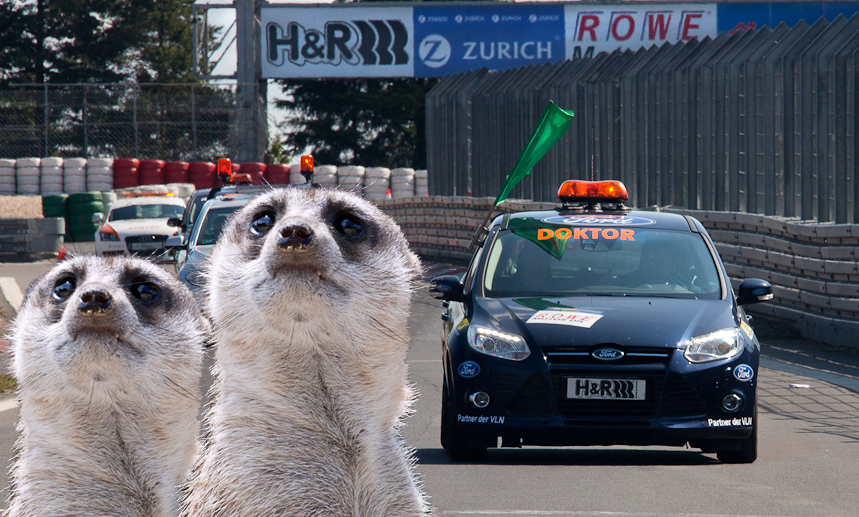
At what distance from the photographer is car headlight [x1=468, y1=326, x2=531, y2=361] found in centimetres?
693

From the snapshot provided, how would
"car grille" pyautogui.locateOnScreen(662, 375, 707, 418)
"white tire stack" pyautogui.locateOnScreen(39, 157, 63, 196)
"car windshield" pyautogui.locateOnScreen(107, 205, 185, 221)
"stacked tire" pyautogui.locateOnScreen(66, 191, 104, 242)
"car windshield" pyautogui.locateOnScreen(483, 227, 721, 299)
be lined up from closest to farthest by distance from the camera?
"car grille" pyautogui.locateOnScreen(662, 375, 707, 418) < "car windshield" pyautogui.locateOnScreen(483, 227, 721, 299) < "car windshield" pyautogui.locateOnScreen(107, 205, 185, 221) < "stacked tire" pyautogui.locateOnScreen(66, 191, 104, 242) < "white tire stack" pyautogui.locateOnScreen(39, 157, 63, 196)

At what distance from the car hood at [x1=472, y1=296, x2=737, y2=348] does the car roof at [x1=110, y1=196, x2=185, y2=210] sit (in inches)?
867

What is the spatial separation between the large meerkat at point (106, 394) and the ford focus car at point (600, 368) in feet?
16.1

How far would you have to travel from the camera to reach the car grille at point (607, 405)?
22.3 ft

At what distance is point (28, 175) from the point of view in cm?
3922

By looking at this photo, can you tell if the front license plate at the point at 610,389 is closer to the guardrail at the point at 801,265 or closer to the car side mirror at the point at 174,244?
the car side mirror at the point at 174,244

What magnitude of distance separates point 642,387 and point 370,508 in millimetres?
5537

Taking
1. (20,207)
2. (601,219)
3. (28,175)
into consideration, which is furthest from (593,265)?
(28,175)

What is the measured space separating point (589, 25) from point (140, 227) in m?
19.7

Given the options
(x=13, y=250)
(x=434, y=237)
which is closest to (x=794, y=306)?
(x=434, y=237)

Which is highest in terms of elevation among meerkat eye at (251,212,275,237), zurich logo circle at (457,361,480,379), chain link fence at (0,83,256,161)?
chain link fence at (0,83,256,161)

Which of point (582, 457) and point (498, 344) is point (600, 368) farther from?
point (582, 457)

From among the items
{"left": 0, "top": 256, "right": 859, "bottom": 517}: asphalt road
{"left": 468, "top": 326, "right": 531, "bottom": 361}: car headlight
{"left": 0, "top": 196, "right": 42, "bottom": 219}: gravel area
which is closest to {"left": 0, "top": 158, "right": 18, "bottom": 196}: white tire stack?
{"left": 0, "top": 196, "right": 42, "bottom": 219}: gravel area

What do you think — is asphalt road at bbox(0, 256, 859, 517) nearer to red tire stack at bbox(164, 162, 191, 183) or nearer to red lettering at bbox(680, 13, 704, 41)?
red tire stack at bbox(164, 162, 191, 183)
